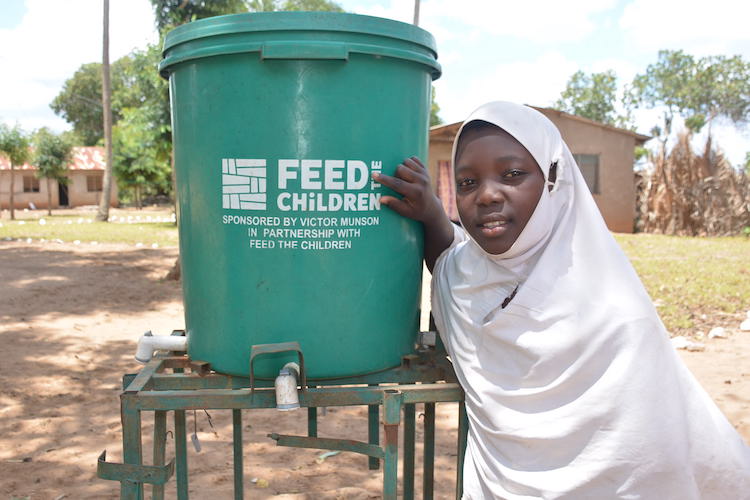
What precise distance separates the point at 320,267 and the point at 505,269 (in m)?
0.45

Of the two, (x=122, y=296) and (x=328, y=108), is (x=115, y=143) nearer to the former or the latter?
(x=122, y=296)

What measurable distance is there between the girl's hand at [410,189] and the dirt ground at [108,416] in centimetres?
162

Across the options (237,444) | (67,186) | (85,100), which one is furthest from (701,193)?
(85,100)

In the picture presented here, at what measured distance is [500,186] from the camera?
1482 mm

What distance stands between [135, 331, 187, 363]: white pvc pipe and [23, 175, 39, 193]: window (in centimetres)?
3161

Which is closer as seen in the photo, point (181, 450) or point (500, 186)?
point (500, 186)

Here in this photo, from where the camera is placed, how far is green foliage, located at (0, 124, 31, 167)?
21141 millimetres

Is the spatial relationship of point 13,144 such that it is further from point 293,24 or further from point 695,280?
point 293,24

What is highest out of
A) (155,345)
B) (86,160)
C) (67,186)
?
(86,160)

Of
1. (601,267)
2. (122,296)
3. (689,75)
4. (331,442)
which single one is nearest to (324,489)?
(331,442)

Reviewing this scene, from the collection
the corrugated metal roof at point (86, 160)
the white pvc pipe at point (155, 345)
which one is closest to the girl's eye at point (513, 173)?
the white pvc pipe at point (155, 345)

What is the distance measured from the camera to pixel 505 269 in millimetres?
1538

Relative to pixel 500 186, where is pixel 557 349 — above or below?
below

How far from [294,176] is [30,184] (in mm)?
32391
